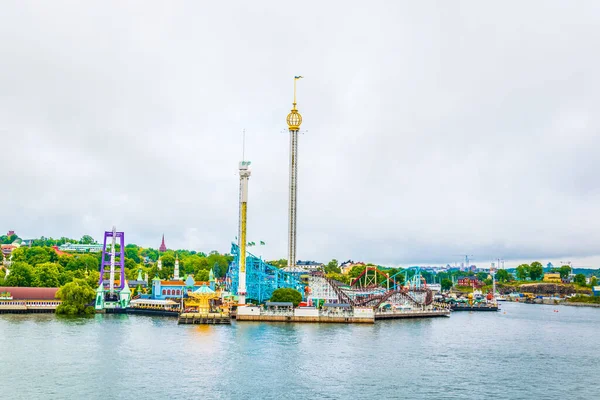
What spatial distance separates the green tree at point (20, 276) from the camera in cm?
10707

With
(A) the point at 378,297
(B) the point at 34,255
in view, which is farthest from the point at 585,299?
(B) the point at 34,255

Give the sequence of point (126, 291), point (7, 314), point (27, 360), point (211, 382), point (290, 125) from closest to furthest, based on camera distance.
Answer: point (211, 382) → point (27, 360) → point (7, 314) → point (126, 291) → point (290, 125)

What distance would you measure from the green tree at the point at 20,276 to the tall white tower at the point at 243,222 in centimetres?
4518

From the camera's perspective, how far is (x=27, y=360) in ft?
153

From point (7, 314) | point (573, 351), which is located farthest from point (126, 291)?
point (573, 351)

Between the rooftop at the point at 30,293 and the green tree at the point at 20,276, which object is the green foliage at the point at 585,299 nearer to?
the rooftop at the point at 30,293

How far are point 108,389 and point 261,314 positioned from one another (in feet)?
148

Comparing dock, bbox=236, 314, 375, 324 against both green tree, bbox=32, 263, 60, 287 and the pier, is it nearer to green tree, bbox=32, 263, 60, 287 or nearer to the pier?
the pier

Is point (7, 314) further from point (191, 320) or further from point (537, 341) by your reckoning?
point (537, 341)

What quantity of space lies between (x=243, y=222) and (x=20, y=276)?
47.2 meters

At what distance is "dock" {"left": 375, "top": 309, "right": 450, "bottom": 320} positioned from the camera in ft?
309

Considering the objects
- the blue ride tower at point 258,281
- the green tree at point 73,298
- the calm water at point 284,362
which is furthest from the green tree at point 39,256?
the calm water at point 284,362

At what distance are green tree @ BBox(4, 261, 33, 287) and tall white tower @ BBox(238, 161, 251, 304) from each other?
45181 mm

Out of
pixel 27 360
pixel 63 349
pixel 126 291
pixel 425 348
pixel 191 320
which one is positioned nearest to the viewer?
pixel 27 360
